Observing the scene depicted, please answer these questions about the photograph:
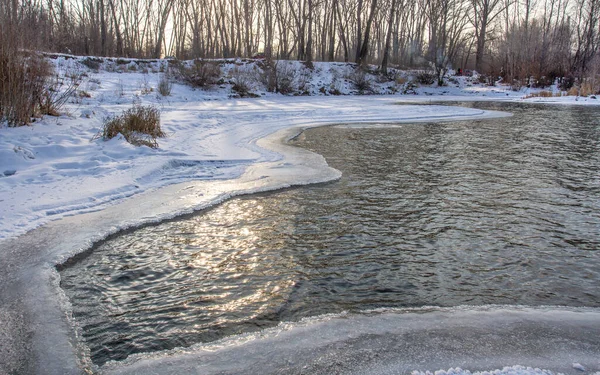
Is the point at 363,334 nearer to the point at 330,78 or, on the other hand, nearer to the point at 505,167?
the point at 505,167

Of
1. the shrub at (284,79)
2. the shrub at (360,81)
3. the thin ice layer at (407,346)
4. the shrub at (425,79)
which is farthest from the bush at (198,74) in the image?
the thin ice layer at (407,346)

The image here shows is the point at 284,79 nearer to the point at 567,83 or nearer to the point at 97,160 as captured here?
the point at 97,160

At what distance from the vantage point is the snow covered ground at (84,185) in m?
2.70

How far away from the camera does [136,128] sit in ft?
27.9

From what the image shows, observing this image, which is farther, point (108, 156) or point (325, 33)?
point (325, 33)

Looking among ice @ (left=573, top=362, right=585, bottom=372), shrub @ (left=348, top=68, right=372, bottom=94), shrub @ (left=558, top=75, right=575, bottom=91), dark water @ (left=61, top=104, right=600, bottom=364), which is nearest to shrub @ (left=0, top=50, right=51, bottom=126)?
dark water @ (left=61, top=104, right=600, bottom=364)

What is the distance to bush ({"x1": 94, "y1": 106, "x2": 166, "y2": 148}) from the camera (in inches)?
316

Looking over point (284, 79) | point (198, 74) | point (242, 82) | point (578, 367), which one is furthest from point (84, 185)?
point (284, 79)

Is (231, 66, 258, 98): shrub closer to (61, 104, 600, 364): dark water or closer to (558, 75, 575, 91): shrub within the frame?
(61, 104, 600, 364): dark water

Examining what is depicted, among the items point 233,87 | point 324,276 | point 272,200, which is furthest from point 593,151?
point 233,87

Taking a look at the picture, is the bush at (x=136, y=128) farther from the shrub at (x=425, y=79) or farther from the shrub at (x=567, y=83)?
the shrub at (x=567, y=83)

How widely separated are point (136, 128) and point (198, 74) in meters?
14.3

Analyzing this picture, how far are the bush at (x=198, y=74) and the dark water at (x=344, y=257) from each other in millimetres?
16909

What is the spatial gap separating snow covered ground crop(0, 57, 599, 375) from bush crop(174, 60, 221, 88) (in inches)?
375
